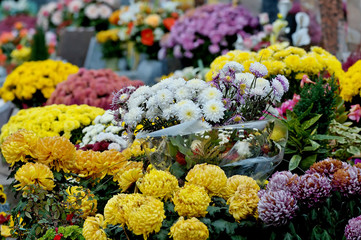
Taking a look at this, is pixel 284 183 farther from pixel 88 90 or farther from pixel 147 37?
pixel 147 37

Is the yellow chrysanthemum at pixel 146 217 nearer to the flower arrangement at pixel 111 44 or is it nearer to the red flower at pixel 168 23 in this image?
the red flower at pixel 168 23

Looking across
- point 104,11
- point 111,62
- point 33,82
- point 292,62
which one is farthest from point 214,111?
point 104,11

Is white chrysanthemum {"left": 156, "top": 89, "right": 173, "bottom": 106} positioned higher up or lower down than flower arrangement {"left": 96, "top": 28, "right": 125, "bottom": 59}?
higher up

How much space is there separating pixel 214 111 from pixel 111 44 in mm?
4660

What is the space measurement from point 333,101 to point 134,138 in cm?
106

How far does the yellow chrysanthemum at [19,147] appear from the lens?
7.07ft

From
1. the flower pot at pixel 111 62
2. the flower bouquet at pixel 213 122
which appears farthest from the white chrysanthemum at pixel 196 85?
the flower pot at pixel 111 62

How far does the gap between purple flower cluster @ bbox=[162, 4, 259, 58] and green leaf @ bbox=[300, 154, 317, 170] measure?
277 cm

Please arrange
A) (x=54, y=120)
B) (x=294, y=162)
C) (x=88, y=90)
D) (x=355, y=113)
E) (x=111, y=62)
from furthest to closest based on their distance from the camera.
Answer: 1. (x=111, y=62)
2. (x=88, y=90)
3. (x=54, y=120)
4. (x=355, y=113)
5. (x=294, y=162)

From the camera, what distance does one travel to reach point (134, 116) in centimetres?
213

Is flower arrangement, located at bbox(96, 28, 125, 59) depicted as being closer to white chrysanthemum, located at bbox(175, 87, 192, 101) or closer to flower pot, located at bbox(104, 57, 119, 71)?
flower pot, located at bbox(104, 57, 119, 71)

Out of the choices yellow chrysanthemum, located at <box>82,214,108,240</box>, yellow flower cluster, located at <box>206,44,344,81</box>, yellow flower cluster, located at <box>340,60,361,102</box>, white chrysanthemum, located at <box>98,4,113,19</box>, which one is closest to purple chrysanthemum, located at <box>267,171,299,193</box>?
yellow chrysanthemum, located at <box>82,214,108,240</box>

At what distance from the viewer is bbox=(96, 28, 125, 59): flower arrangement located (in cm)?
637

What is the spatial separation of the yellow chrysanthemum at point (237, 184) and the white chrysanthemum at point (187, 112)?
1.02ft
